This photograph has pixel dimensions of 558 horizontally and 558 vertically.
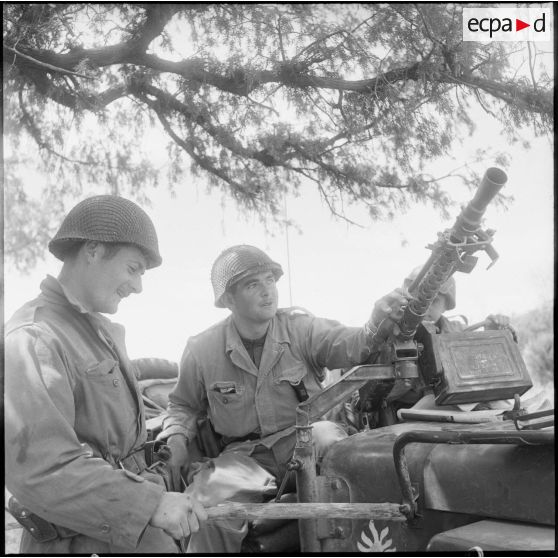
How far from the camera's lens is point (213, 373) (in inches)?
137

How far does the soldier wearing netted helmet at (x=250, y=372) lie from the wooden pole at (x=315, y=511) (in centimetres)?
81

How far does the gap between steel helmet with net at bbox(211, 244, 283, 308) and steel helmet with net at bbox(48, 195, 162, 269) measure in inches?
48.7

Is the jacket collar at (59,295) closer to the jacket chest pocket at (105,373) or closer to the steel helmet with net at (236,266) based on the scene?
the jacket chest pocket at (105,373)

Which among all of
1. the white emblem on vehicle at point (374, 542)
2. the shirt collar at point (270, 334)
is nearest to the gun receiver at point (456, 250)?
the white emblem on vehicle at point (374, 542)

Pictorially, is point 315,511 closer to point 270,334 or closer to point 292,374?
point 292,374

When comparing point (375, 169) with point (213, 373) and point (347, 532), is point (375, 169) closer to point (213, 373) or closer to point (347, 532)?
point (213, 373)

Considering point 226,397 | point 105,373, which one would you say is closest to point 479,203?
point 105,373

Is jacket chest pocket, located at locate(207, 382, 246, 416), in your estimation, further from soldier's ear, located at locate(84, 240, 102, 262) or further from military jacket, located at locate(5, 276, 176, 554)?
soldier's ear, located at locate(84, 240, 102, 262)

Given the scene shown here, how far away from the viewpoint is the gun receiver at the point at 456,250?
7.52ft

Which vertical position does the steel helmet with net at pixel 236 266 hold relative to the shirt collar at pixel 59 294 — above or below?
above

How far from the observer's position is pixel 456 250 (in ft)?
7.91

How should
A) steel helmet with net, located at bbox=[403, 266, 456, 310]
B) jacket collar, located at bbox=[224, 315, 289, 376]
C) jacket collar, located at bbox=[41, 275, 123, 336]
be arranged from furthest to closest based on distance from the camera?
steel helmet with net, located at bbox=[403, 266, 456, 310] → jacket collar, located at bbox=[224, 315, 289, 376] → jacket collar, located at bbox=[41, 275, 123, 336]

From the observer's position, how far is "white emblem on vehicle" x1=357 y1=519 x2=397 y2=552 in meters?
2.23

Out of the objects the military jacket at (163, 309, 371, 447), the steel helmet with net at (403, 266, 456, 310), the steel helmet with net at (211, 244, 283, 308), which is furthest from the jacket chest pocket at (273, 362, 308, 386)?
the steel helmet with net at (403, 266, 456, 310)
